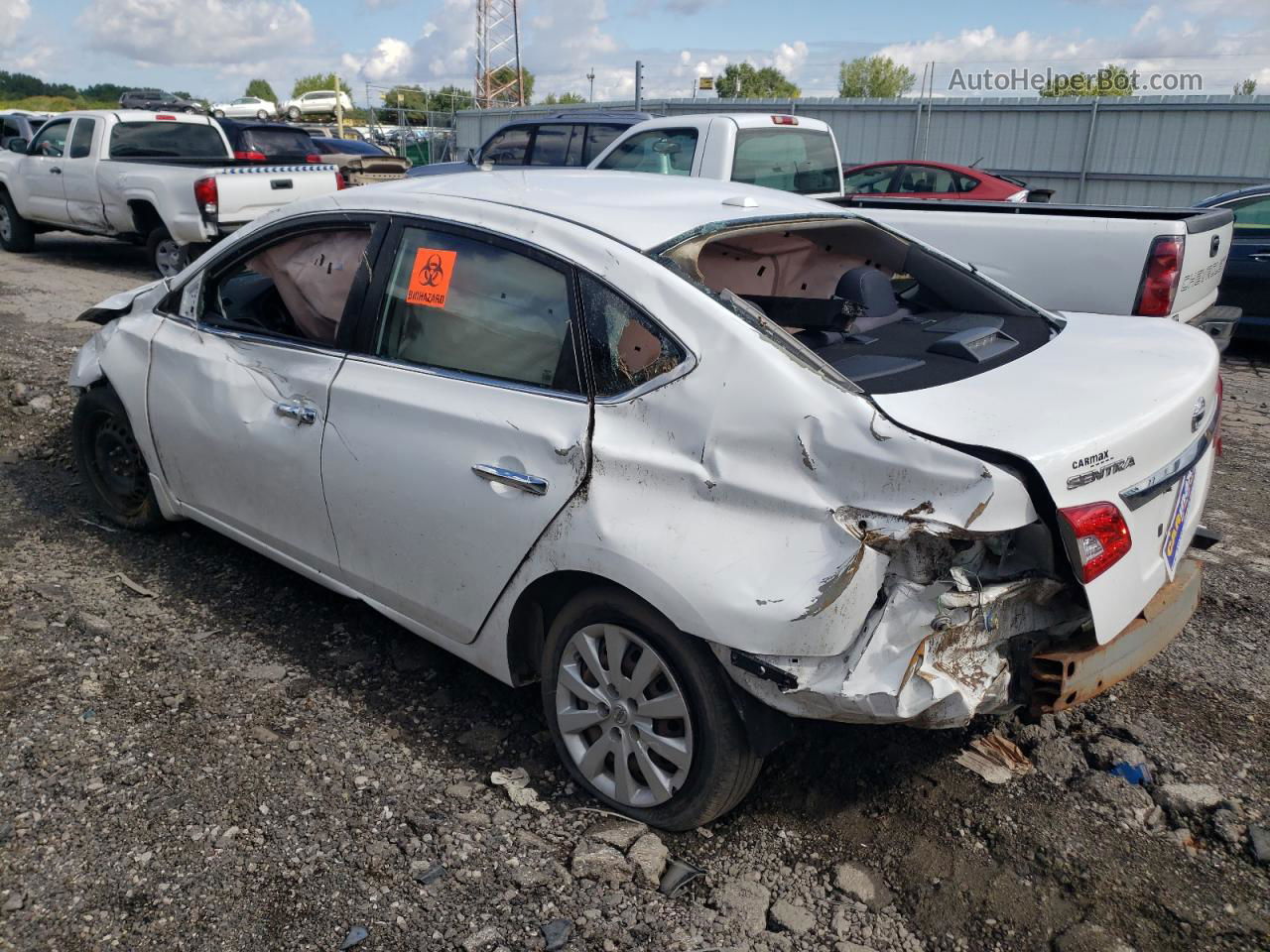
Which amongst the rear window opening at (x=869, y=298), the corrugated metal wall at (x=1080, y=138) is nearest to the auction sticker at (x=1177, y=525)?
the rear window opening at (x=869, y=298)

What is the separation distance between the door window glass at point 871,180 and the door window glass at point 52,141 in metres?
9.86

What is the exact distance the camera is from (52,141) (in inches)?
497

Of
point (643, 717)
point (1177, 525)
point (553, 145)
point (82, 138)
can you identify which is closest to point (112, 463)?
point (643, 717)

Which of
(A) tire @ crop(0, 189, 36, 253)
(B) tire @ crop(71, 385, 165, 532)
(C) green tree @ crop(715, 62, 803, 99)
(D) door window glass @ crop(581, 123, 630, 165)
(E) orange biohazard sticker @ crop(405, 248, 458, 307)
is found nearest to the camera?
(E) orange biohazard sticker @ crop(405, 248, 458, 307)

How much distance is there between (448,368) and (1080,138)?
18425 millimetres

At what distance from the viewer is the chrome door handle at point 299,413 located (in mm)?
3371

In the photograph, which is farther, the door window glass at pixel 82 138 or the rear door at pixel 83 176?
the door window glass at pixel 82 138

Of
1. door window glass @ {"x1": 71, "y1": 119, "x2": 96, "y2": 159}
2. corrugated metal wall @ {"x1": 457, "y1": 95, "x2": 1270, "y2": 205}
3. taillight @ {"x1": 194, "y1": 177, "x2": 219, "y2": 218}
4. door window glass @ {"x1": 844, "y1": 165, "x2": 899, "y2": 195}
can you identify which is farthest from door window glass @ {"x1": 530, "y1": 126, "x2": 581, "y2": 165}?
corrugated metal wall @ {"x1": 457, "y1": 95, "x2": 1270, "y2": 205}

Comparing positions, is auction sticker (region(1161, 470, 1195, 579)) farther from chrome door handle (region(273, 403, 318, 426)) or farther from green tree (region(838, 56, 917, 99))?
green tree (region(838, 56, 917, 99))

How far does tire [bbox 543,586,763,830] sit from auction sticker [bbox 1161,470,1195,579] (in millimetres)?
1271

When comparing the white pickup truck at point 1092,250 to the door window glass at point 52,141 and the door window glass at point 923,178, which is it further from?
the door window glass at point 52,141

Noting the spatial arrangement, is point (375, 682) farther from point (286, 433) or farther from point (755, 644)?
point (755, 644)

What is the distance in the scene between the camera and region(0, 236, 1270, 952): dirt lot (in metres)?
2.49

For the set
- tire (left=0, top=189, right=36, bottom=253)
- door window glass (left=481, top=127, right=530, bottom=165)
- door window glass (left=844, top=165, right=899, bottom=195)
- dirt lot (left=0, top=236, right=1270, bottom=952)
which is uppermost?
door window glass (left=481, top=127, right=530, bottom=165)
